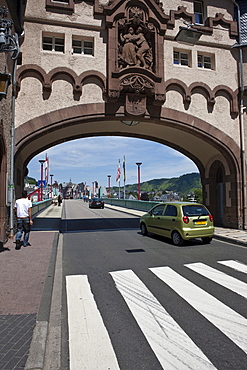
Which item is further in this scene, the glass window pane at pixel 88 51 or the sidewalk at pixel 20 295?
the glass window pane at pixel 88 51

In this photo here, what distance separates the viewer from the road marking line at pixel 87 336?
3158 millimetres

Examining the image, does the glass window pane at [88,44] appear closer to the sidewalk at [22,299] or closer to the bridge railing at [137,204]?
the sidewalk at [22,299]

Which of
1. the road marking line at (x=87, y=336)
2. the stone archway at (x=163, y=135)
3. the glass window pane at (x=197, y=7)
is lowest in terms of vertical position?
the road marking line at (x=87, y=336)

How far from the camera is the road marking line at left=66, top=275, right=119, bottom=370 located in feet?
10.4

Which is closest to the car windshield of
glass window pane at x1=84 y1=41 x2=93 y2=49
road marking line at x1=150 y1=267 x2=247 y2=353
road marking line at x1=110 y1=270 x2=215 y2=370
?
road marking line at x1=150 y1=267 x2=247 y2=353

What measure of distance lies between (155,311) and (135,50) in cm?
1274

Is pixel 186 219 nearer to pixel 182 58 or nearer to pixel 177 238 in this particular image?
pixel 177 238

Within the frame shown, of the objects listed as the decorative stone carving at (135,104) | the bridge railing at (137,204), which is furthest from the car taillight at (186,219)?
the bridge railing at (137,204)

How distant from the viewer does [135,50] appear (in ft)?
45.3

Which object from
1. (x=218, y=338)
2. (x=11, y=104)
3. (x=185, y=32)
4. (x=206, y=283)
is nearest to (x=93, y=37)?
(x=185, y=32)

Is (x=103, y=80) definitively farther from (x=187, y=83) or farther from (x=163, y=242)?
(x=163, y=242)

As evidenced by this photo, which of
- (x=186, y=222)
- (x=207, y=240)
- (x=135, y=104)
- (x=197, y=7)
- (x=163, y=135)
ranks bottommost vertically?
(x=207, y=240)

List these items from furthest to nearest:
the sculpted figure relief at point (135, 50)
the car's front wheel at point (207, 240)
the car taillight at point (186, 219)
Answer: the sculpted figure relief at point (135, 50), the car's front wheel at point (207, 240), the car taillight at point (186, 219)

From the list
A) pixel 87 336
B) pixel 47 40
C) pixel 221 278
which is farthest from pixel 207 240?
pixel 47 40
